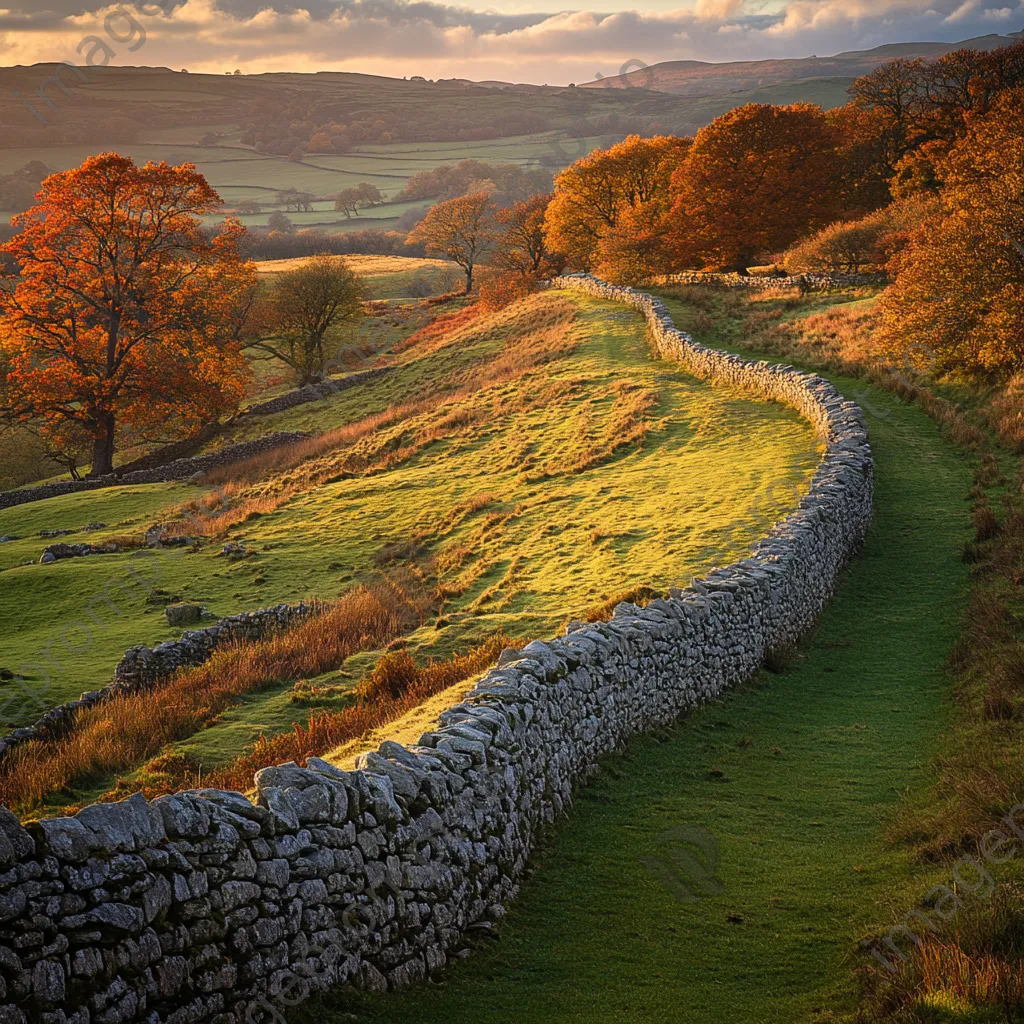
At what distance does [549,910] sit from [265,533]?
64.1 feet

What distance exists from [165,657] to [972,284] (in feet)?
77.1

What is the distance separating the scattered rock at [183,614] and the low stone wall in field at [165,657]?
132 centimetres

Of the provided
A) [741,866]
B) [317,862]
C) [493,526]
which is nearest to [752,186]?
[493,526]

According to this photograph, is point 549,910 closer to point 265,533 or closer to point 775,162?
point 265,533

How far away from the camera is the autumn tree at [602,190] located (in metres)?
66.5

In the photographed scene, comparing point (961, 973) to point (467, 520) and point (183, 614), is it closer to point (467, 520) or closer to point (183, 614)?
point (183, 614)

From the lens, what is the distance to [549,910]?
26.0 feet

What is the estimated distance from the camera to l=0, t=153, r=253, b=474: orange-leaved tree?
36.5 m

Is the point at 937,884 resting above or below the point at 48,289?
below

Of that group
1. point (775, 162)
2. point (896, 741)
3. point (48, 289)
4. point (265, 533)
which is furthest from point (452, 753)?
point (775, 162)

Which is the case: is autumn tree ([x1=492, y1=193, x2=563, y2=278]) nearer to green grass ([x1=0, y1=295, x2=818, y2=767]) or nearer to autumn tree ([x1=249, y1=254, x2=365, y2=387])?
autumn tree ([x1=249, y1=254, x2=365, y2=387])

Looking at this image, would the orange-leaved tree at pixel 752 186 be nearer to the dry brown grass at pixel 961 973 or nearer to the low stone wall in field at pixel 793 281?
the low stone wall in field at pixel 793 281

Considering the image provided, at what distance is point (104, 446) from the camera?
133 feet

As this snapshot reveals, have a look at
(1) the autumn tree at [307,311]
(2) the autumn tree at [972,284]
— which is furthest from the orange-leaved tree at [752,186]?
(2) the autumn tree at [972,284]
